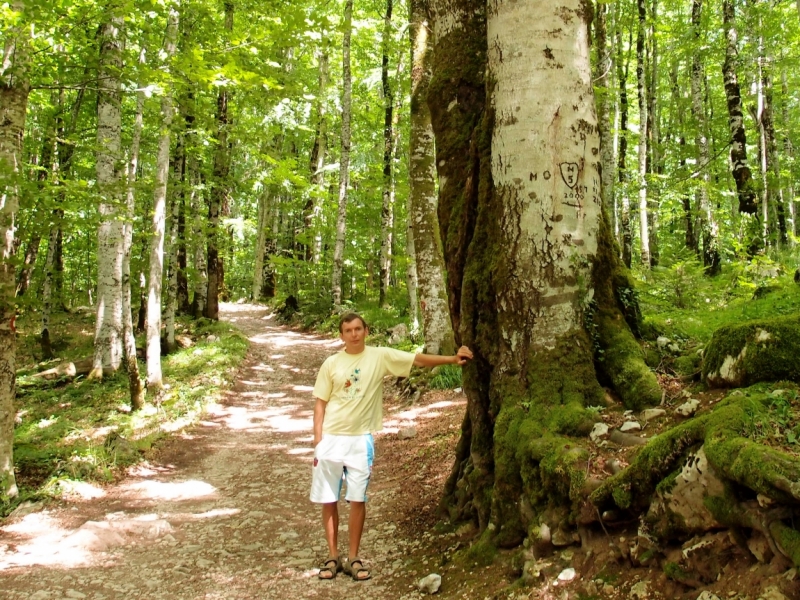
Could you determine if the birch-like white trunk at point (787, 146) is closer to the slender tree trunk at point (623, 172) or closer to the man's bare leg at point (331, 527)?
the slender tree trunk at point (623, 172)

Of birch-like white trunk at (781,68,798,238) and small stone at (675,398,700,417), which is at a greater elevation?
birch-like white trunk at (781,68,798,238)

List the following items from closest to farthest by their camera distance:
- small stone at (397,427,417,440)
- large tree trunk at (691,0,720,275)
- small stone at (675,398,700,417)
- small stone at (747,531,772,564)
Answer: small stone at (747,531,772,564), small stone at (675,398,700,417), small stone at (397,427,417,440), large tree trunk at (691,0,720,275)

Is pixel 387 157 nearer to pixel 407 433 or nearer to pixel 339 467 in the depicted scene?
pixel 407 433

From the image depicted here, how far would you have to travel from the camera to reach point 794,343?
3.07 metres

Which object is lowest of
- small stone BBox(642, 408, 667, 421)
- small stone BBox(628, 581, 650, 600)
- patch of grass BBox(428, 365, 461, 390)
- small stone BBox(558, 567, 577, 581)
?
small stone BBox(558, 567, 577, 581)

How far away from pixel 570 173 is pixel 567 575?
2676 mm

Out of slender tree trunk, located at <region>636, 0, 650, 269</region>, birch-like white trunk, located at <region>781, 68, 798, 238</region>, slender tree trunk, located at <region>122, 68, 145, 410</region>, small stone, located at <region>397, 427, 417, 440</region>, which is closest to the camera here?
small stone, located at <region>397, 427, 417, 440</region>

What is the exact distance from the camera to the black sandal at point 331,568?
14.5 feet

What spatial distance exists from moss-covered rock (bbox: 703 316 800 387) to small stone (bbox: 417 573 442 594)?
7.36ft

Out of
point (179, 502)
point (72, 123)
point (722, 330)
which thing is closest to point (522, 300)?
point (722, 330)

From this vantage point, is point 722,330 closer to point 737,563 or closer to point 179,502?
point 737,563

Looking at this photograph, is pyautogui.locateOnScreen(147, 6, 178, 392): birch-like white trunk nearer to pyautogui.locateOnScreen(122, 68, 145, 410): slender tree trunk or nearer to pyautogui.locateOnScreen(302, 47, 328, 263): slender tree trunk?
pyautogui.locateOnScreen(122, 68, 145, 410): slender tree trunk

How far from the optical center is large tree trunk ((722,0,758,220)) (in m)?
11.9

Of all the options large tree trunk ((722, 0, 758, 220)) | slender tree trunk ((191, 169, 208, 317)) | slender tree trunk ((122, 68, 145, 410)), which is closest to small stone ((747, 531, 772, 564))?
slender tree trunk ((122, 68, 145, 410))
